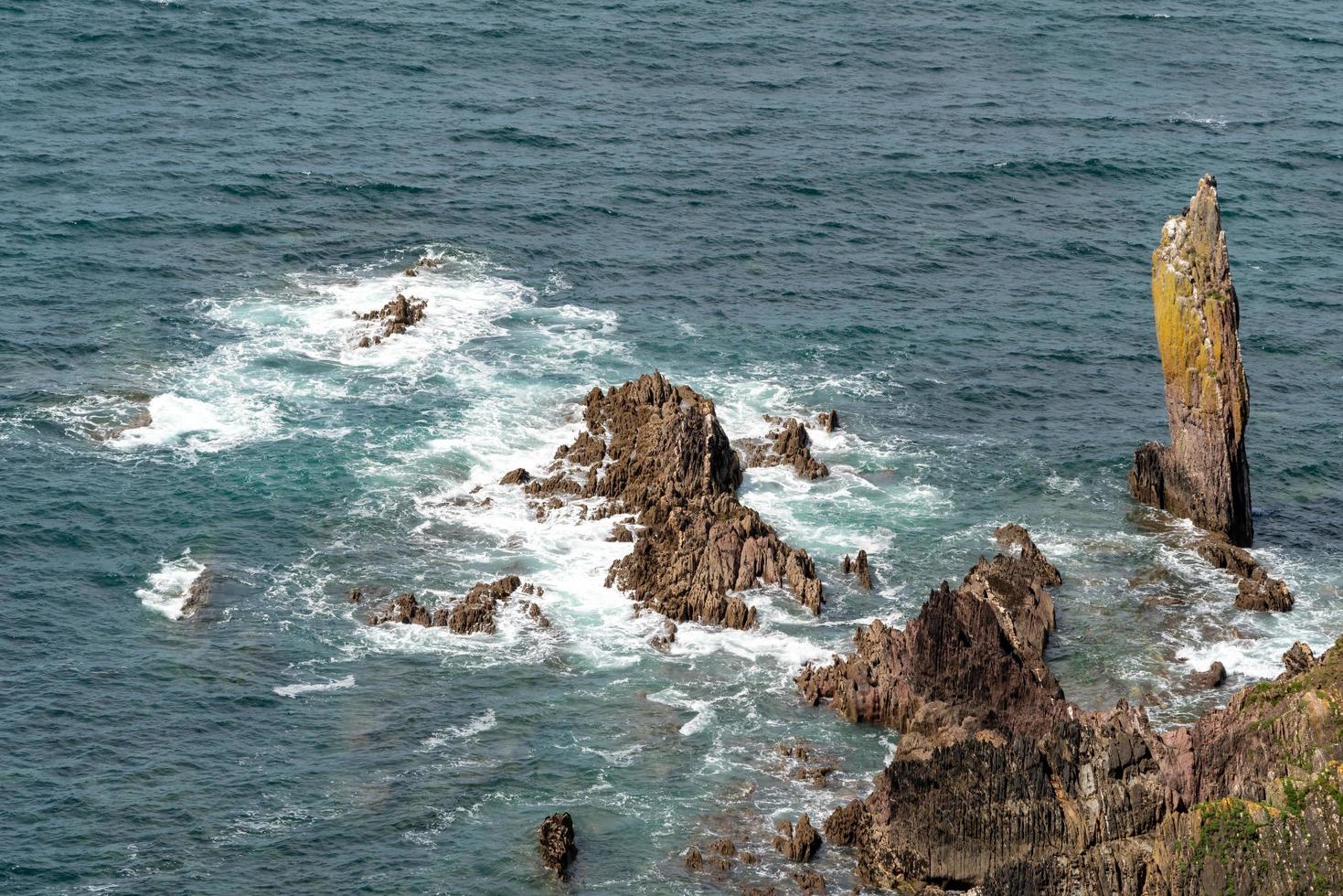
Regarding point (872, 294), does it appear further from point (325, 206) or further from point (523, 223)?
point (325, 206)

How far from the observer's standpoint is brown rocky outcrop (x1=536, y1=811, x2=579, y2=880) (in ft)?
285

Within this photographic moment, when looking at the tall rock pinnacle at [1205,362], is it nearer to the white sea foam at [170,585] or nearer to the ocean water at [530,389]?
the ocean water at [530,389]

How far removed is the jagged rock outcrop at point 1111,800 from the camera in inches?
2968

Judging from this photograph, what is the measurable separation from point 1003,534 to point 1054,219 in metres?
56.1

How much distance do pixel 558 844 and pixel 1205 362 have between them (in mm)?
52805

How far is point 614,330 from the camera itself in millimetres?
143500

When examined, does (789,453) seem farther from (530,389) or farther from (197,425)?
(197,425)

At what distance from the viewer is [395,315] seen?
143000mm

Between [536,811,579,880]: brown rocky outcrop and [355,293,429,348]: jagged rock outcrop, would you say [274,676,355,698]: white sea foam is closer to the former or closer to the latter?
[536,811,579,880]: brown rocky outcrop

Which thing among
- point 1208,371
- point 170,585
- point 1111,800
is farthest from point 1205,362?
point 170,585

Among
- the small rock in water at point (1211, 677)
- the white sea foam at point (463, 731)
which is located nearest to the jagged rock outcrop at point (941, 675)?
the small rock in water at point (1211, 677)

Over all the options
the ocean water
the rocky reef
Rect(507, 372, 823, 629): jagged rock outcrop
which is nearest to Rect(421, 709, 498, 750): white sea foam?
the ocean water

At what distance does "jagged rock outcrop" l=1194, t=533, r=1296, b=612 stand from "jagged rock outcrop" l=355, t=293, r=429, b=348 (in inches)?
2466

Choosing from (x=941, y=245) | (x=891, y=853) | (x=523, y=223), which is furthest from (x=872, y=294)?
(x=891, y=853)
